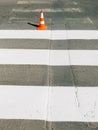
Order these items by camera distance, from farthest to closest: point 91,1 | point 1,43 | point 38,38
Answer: point 91,1
point 38,38
point 1,43

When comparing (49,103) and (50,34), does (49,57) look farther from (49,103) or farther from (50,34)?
(49,103)

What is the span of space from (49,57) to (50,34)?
2.44m

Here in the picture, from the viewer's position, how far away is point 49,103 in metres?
5.57

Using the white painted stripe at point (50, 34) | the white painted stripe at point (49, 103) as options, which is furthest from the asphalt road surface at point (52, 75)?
the white painted stripe at point (50, 34)

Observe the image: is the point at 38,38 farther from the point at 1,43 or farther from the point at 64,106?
the point at 64,106

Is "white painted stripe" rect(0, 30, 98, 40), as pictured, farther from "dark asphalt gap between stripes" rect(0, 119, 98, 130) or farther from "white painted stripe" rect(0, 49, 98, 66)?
"dark asphalt gap between stripes" rect(0, 119, 98, 130)

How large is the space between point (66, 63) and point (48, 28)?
3.78m

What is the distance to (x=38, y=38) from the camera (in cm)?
976

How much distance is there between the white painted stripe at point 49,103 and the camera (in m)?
5.16

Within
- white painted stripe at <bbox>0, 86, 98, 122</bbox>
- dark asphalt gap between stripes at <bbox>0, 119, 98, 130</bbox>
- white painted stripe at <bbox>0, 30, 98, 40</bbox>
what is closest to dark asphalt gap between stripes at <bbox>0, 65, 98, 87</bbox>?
white painted stripe at <bbox>0, 86, 98, 122</bbox>

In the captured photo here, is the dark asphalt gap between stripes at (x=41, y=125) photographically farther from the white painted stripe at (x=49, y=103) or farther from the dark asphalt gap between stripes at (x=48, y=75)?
the dark asphalt gap between stripes at (x=48, y=75)

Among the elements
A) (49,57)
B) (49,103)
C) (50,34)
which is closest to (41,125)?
(49,103)

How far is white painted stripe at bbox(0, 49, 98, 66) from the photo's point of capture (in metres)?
7.62

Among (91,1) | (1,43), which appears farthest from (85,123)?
(91,1)
